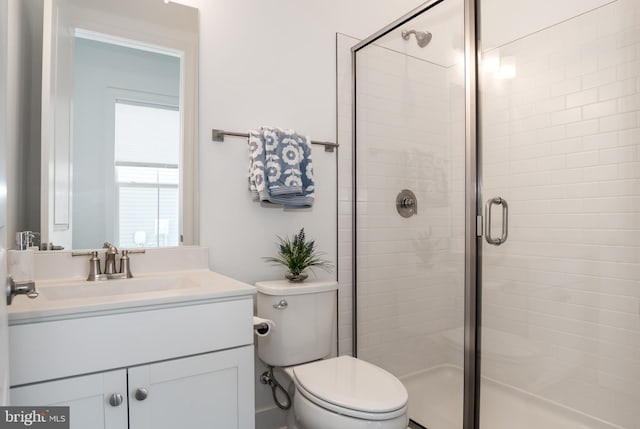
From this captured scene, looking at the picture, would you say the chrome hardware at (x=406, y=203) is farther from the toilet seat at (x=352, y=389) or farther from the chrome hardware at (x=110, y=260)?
the chrome hardware at (x=110, y=260)

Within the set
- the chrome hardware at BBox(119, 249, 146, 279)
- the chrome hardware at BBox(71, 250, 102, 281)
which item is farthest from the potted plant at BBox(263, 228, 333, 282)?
the chrome hardware at BBox(71, 250, 102, 281)

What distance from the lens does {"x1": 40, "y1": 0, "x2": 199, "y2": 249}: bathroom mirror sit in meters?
1.43

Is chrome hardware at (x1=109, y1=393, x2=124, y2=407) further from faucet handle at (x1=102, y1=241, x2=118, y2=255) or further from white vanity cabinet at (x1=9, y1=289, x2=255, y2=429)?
faucet handle at (x1=102, y1=241, x2=118, y2=255)

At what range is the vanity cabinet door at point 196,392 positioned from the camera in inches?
43.3

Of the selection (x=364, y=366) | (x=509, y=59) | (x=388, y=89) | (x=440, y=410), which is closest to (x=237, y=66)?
(x=388, y=89)

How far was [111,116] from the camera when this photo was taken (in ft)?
5.00

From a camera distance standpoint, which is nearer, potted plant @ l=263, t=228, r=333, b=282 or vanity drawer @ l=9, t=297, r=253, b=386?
vanity drawer @ l=9, t=297, r=253, b=386

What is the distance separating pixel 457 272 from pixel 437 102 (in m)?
0.76

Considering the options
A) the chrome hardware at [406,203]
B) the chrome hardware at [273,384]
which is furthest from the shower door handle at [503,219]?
the chrome hardware at [273,384]

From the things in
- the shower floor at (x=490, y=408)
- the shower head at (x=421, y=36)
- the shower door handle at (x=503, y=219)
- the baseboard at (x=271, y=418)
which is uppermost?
the shower head at (x=421, y=36)

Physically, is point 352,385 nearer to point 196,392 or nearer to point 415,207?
point 196,392

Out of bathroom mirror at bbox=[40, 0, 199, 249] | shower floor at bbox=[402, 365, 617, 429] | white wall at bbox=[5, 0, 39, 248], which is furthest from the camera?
shower floor at bbox=[402, 365, 617, 429]

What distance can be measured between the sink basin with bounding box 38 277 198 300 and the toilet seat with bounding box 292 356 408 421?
54 centimetres

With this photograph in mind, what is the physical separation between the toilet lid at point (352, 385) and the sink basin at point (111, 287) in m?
0.54
